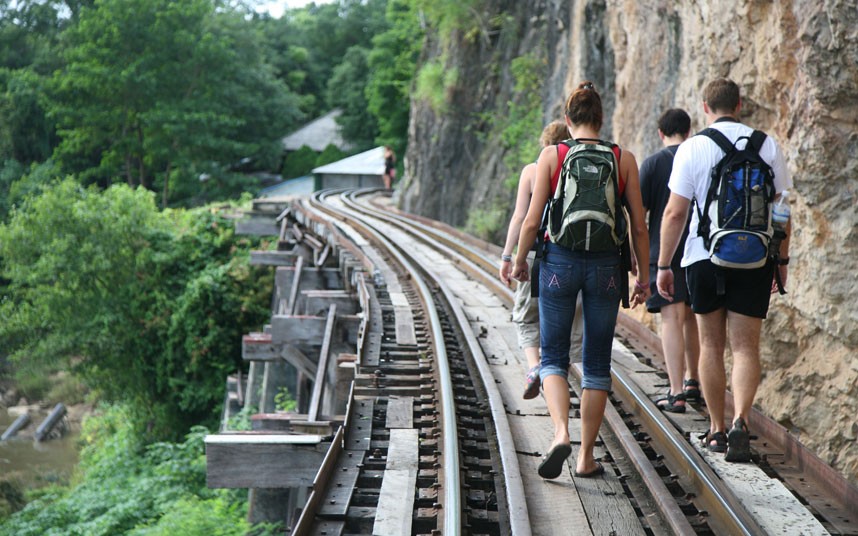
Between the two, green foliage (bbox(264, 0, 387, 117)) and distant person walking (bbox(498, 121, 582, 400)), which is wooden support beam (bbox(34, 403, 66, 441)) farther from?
green foliage (bbox(264, 0, 387, 117))

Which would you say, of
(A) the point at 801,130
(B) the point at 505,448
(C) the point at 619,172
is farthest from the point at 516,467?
(A) the point at 801,130

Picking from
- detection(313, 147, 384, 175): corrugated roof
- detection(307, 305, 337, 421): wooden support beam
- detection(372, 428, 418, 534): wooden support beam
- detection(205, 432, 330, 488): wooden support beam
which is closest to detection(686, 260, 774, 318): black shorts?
detection(372, 428, 418, 534): wooden support beam

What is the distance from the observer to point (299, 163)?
4806cm

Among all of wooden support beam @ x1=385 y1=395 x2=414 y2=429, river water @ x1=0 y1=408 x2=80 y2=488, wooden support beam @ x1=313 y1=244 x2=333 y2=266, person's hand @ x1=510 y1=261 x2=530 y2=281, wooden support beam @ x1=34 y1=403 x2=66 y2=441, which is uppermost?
person's hand @ x1=510 y1=261 x2=530 y2=281

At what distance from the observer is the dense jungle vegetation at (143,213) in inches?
665

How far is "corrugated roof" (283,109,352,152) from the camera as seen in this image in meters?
50.6

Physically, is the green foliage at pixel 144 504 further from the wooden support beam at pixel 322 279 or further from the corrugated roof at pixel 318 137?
the corrugated roof at pixel 318 137

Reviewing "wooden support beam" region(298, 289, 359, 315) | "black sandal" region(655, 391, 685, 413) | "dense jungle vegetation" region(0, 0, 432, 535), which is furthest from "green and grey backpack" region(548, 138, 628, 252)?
"wooden support beam" region(298, 289, 359, 315)

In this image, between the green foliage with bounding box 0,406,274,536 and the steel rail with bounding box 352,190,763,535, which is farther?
the green foliage with bounding box 0,406,274,536

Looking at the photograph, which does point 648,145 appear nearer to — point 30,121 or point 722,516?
point 722,516

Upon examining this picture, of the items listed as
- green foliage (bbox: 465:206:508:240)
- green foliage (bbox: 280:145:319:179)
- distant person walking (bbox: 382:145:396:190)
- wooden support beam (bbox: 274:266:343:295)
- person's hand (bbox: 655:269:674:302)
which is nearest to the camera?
person's hand (bbox: 655:269:674:302)

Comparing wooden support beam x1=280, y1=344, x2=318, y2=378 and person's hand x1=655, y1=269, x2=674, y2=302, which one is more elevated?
person's hand x1=655, y1=269, x2=674, y2=302

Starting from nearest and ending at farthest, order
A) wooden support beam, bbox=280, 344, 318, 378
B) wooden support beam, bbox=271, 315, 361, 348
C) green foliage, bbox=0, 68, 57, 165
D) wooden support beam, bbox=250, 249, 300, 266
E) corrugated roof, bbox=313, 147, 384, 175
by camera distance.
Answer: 1. wooden support beam, bbox=271, 315, 361, 348
2. wooden support beam, bbox=280, 344, 318, 378
3. wooden support beam, bbox=250, 249, 300, 266
4. green foliage, bbox=0, 68, 57, 165
5. corrugated roof, bbox=313, 147, 384, 175

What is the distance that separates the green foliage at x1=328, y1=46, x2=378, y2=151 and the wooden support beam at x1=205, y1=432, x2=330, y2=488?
45.7 m
